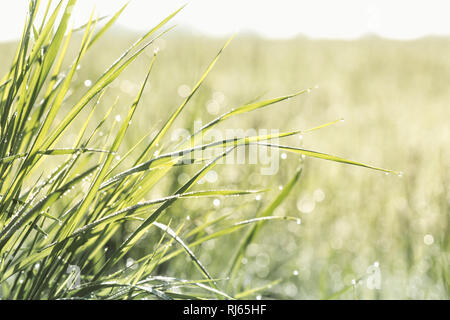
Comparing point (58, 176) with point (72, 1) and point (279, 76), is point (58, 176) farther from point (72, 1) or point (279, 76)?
point (279, 76)

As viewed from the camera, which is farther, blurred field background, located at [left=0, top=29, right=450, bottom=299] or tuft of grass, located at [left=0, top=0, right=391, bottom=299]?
blurred field background, located at [left=0, top=29, right=450, bottom=299]

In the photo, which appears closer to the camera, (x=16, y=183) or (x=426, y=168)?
(x=16, y=183)

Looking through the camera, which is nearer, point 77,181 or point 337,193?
point 77,181

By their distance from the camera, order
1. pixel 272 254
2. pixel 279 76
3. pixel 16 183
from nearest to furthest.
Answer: pixel 16 183 → pixel 272 254 → pixel 279 76

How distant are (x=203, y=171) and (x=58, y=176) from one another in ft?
A: 0.67

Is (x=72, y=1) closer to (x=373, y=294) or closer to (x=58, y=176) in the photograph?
(x=58, y=176)

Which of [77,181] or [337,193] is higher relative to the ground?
[337,193]

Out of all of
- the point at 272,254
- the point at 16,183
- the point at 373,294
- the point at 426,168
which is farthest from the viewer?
the point at 426,168

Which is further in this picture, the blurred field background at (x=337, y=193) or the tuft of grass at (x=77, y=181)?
the blurred field background at (x=337, y=193)

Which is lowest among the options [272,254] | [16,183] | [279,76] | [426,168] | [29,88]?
[272,254]

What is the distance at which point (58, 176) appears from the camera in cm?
64
